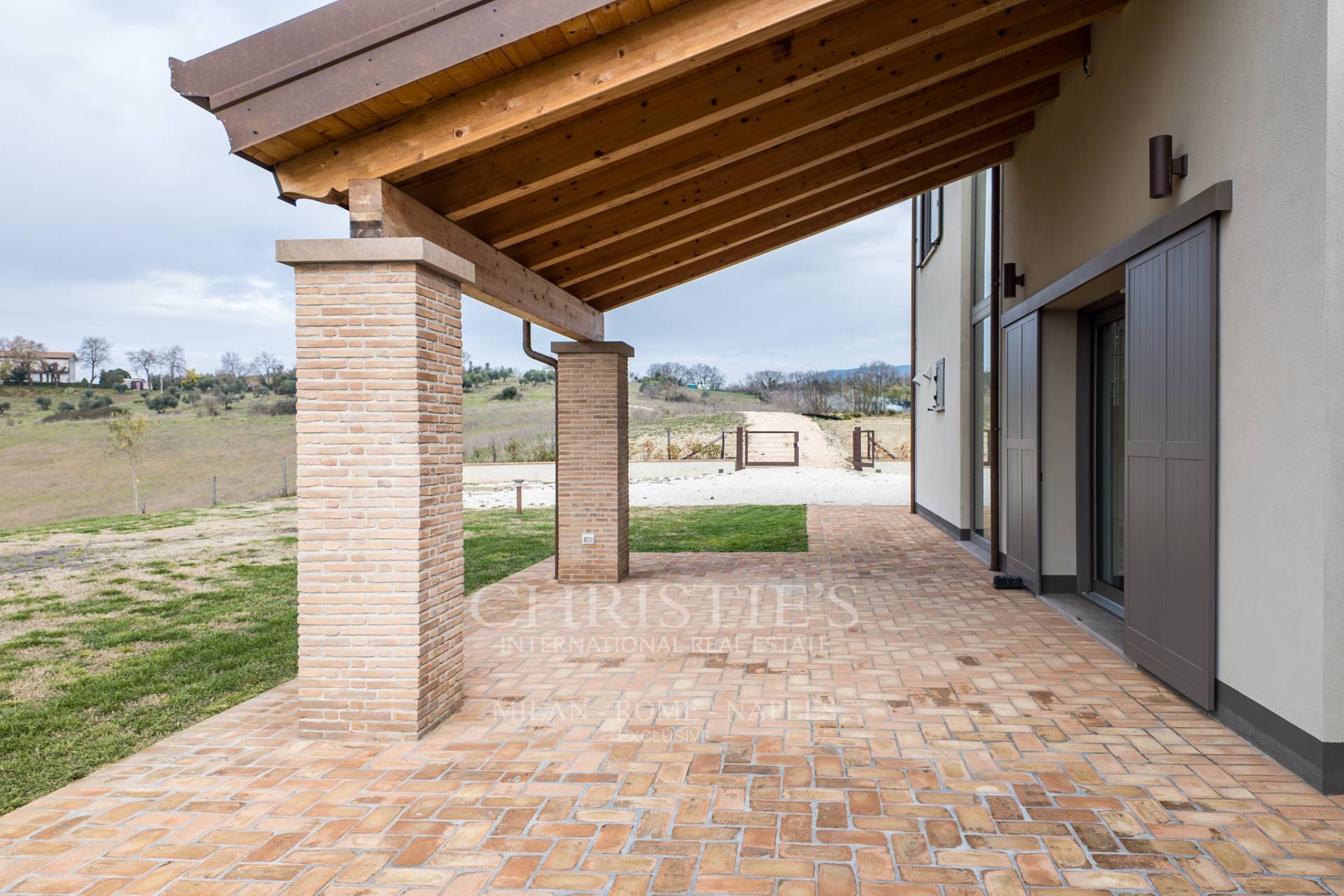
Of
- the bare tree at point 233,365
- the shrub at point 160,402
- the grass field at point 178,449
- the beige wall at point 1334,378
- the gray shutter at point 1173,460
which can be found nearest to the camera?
the beige wall at point 1334,378

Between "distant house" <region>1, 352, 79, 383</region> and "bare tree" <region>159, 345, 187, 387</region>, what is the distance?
12.1 ft

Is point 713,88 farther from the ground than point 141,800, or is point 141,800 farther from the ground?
point 713,88

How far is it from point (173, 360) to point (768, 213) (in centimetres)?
4472

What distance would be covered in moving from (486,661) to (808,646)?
2.25m

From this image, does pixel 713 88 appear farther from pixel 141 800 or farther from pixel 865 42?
pixel 141 800

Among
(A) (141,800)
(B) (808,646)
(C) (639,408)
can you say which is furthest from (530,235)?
(C) (639,408)

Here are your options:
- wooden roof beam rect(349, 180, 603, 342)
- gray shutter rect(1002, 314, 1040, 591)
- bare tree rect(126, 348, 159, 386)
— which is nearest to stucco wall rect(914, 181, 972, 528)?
gray shutter rect(1002, 314, 1040, 591)

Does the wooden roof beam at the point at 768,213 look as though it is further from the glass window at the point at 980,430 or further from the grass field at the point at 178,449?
the grass field at the point at 178,449

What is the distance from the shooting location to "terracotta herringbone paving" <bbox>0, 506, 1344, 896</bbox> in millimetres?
2631

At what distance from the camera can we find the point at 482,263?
5.18 meters

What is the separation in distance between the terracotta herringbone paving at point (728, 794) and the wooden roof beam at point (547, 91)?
9.35 ft

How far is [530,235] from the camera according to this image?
5352 mm

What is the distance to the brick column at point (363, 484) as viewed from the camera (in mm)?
3855

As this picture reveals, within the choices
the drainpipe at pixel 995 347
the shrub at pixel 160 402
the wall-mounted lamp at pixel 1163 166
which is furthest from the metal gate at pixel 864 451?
the shrub at pixel 160 402
